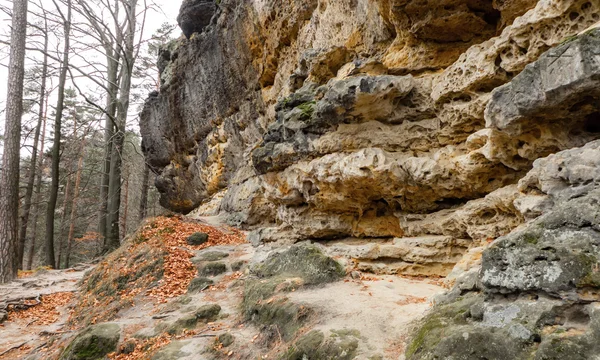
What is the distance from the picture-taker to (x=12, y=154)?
11445mm

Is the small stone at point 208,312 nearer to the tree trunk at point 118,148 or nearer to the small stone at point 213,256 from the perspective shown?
the small stone at point 213,256

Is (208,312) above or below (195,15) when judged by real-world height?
below

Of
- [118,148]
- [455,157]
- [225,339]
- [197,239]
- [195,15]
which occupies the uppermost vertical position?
[195,15]

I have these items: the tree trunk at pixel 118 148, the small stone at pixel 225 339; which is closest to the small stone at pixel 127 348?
the small stone at pixel 225 339

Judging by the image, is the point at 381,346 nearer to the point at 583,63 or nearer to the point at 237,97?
the point at 583,63

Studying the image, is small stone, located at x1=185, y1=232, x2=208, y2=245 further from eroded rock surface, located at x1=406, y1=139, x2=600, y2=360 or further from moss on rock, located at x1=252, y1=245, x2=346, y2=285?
eroded rock surface, located at x1=406, y1=139, x2=600, y2=360

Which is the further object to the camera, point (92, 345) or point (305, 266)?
point (305, 266)

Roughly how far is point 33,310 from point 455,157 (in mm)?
11705

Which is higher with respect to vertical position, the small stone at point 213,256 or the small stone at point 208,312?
the small stone at point 213,256

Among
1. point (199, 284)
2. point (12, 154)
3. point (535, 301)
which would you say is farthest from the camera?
point (12, 154)

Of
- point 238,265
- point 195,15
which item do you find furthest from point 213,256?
point 195,15

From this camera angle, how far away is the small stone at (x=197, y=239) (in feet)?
36.3

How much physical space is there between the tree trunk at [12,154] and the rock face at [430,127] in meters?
8.02

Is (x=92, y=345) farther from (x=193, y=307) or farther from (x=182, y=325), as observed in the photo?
(x=193, y=307)
